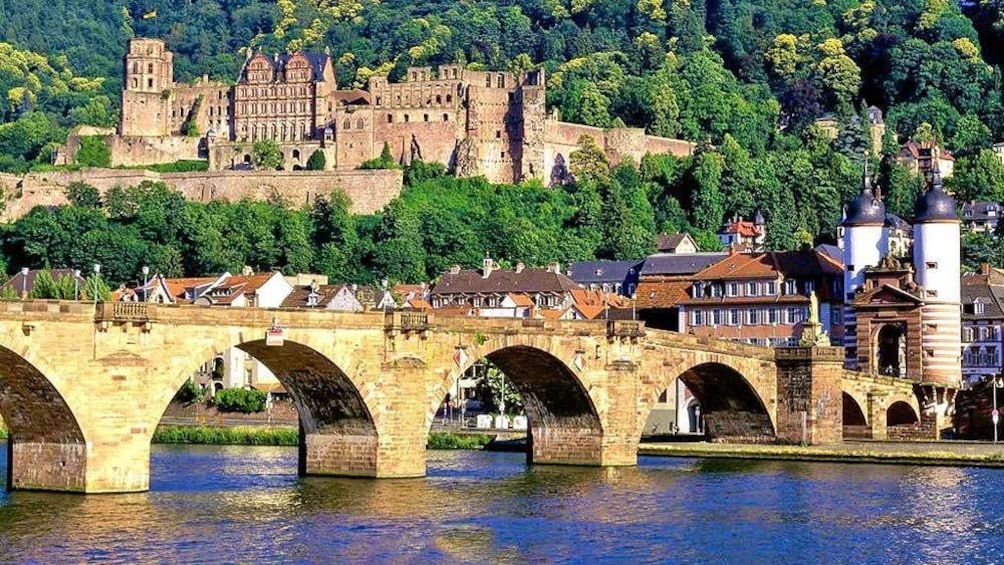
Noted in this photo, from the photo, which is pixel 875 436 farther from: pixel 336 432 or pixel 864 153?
pixel 864 153

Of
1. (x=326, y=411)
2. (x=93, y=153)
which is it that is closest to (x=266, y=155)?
(x=93, y=153)

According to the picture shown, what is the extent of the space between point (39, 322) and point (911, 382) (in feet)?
144

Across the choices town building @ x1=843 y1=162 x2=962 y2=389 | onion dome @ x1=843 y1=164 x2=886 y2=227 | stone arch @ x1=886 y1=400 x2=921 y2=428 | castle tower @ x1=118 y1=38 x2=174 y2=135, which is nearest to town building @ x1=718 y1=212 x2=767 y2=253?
onion dome @ x1=843 y1=164 x2=886 y2=227

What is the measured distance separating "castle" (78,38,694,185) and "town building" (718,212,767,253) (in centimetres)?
1554

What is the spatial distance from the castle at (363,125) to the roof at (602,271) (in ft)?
98.0

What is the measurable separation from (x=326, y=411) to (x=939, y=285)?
36.6 m

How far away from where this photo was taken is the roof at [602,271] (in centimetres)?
12156

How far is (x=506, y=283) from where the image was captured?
Answer: 116 metres

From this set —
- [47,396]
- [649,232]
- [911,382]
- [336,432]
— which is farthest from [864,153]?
[47,396]

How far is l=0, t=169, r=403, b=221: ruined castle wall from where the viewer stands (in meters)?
150

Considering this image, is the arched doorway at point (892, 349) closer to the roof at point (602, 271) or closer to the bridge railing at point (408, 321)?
the roof at point (602, 271)

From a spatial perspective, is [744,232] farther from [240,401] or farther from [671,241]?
[240,401]

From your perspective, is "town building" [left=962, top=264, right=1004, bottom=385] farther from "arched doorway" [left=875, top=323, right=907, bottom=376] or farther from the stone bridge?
the stone bridge

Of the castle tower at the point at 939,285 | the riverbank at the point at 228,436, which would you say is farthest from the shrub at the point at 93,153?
the castle tower at the point at 939,285
